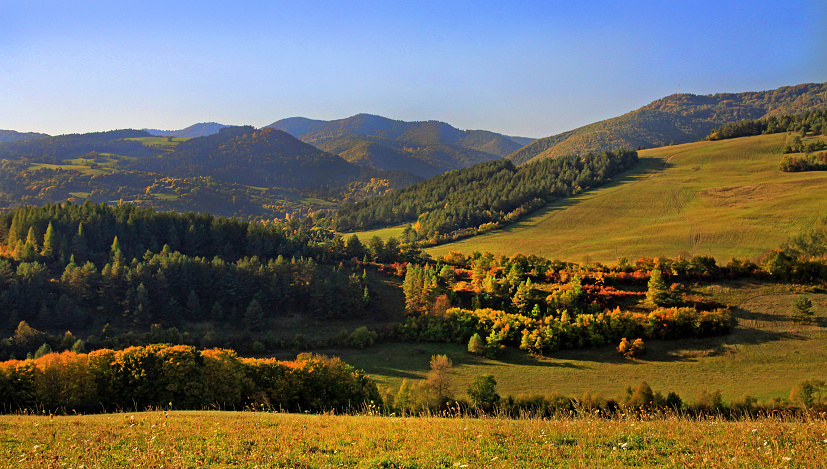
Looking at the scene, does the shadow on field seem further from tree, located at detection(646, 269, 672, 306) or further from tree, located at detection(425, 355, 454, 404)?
tree, located at detection(425, 355, 454, 404)

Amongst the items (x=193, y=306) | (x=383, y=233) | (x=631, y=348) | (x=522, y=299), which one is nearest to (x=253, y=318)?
(x=193, y=306)

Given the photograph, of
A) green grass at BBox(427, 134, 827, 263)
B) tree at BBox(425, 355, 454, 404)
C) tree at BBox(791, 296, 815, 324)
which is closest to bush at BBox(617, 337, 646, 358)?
tree at BBox(791, 296, 815, 324)

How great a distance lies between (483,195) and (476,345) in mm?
109207

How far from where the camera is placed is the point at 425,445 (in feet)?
40.4

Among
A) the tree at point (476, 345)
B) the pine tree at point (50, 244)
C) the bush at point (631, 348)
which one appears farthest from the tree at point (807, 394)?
the pine tree at point (50, 244)

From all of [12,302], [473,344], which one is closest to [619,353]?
[473,344]

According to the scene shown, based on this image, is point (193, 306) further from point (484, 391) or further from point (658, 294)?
point (658, 294)

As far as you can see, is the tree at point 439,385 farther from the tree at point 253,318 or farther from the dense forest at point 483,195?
the dense forest at point 483,195

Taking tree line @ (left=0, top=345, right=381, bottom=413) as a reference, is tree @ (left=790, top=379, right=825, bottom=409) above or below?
below

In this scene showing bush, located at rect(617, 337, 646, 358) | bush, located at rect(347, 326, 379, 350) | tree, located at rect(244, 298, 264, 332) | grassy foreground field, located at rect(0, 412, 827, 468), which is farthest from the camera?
tree, located at rect(244, 298, 264, 332)

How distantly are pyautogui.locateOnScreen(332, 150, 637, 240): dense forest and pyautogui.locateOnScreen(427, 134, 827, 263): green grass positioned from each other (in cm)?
701

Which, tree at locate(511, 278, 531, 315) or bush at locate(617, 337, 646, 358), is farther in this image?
tree at locate(511, 278, 531, 315)

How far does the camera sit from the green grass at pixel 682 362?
41.5 m

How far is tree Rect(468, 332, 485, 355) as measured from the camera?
5372 centimetres
